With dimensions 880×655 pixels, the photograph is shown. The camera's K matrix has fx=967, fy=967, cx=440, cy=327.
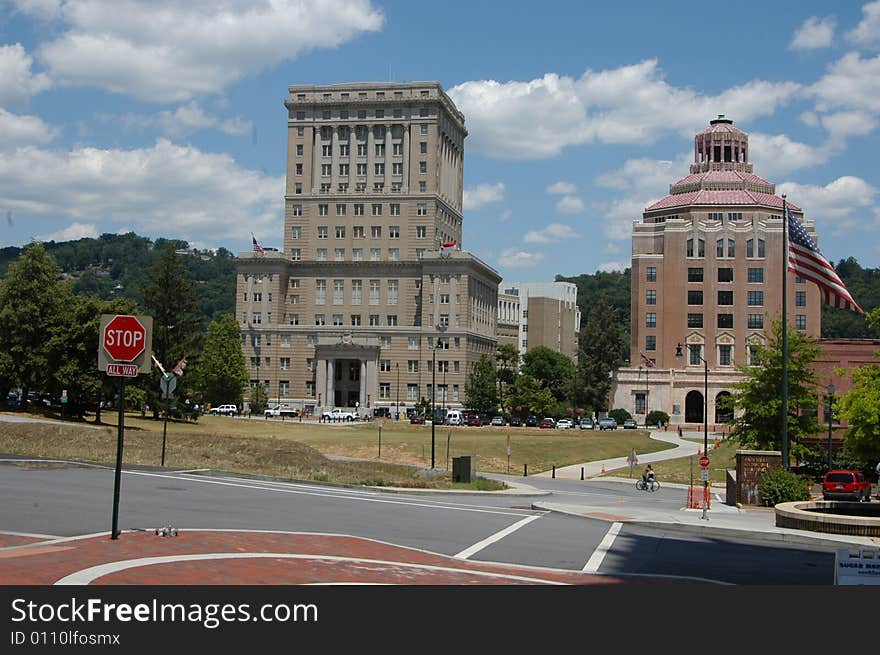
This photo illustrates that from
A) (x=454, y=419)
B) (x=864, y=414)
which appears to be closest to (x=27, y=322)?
(x=454, y=419)

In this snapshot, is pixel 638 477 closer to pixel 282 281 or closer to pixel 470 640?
pixel 470 640

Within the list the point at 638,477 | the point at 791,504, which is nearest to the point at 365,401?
the point at 638,477

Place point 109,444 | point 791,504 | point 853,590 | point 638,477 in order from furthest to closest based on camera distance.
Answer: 1. point 638,477
2. point 109,444
3. point 791,504
4. point 853,590

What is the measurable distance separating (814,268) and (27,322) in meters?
56.0

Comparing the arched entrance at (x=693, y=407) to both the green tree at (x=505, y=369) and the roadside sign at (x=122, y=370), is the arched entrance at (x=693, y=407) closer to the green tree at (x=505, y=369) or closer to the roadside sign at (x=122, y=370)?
the green tree at (x=505, y=369)

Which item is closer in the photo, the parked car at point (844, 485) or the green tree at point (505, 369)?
the parked car at point (844, 485)

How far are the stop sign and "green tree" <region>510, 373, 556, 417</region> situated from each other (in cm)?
10412

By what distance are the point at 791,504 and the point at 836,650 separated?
59.5 feet

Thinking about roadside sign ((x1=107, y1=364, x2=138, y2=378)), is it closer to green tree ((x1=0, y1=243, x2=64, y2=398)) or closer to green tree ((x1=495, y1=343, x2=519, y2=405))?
green tree ((x1=0, y1=243, x2=64, y2=398))

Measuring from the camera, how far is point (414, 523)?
2517 cm

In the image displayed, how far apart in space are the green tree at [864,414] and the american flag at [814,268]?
4.58m

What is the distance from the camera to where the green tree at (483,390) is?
126m

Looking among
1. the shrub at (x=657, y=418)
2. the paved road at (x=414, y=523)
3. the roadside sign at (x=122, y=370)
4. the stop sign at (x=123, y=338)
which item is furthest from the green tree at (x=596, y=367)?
the stop sign at (x=123, y=338)

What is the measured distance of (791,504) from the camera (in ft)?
91.4
